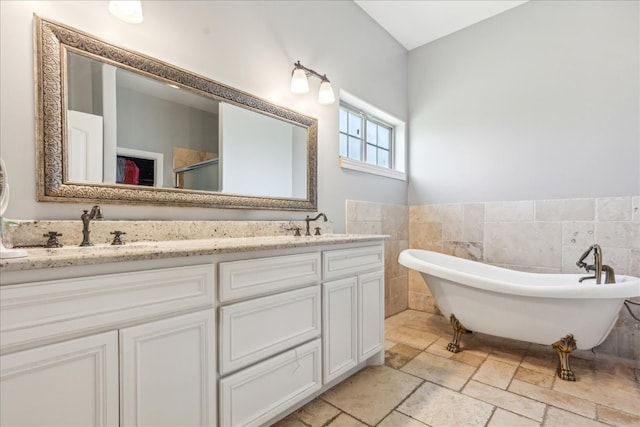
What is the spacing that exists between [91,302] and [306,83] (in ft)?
5.76

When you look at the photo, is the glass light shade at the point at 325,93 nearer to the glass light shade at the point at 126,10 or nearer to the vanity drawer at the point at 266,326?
the glass light shade at the point at 126,10

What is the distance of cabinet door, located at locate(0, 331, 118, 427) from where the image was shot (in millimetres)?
790

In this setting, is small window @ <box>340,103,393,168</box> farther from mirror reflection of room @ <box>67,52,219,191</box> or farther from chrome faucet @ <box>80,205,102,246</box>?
chrome faucet @ <box>80,205,102,246</box>

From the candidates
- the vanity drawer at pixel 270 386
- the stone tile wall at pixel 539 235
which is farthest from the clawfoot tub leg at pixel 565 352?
the vanity drawer at pixel 270 386

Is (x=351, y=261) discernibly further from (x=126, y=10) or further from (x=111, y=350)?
(x=126, y=10)

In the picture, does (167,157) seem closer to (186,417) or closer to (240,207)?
(240,207)

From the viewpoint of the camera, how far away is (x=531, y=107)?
2689 mm

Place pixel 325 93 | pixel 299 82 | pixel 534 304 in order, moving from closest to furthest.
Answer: pixel 534 304
pixel 299 82
pixel 325 93

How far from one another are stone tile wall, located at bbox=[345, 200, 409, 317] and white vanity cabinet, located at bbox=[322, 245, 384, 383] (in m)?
0.68

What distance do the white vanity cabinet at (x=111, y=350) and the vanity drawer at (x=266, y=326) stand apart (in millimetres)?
76

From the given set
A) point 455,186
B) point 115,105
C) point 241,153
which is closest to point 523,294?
point 455,186

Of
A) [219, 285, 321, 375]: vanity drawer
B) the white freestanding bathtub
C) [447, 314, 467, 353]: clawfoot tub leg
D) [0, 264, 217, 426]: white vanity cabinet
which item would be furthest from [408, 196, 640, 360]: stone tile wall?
[0, 264, 217, 426]: white vanity cabinet

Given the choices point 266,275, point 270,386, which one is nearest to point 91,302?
point 266,275

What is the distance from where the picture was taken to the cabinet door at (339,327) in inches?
65.0
